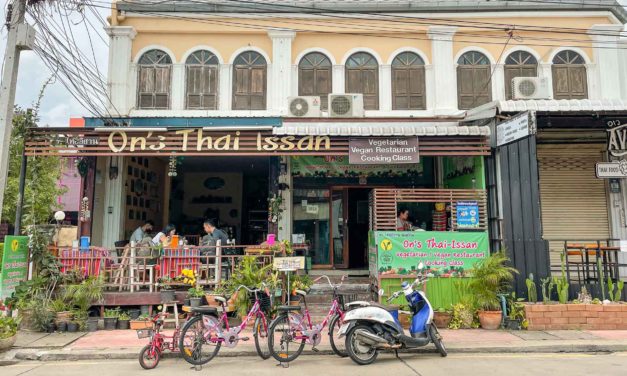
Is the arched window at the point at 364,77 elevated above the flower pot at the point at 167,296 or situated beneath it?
elevated above

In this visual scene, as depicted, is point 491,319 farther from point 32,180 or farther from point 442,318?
point 32,180

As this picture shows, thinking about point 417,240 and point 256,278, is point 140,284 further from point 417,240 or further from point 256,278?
point 417,240

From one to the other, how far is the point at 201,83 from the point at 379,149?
6117 mm

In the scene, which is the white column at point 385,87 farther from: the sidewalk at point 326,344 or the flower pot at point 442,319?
the sidewalk at point 326,344

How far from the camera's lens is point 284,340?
6.78 meters

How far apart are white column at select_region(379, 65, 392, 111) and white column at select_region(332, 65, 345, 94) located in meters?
1.13

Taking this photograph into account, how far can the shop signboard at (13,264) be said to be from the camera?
28.6ft

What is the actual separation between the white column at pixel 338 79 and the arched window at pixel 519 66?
191 inches

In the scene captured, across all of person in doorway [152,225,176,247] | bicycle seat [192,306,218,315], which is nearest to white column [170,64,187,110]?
person in doorway [152,225,176,247]

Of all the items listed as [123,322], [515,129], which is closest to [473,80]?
[515,129]

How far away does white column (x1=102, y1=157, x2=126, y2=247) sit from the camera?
12.2 metres

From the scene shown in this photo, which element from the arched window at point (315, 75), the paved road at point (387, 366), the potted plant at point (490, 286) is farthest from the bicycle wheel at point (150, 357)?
the arched window at point (315, 75)

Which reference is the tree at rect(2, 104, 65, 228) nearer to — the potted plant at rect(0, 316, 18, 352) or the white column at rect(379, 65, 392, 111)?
the potted plant at rect(0, 316, 18, 352)

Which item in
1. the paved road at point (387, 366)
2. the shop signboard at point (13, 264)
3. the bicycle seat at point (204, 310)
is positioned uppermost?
the shop signboard at point (13, 264)
